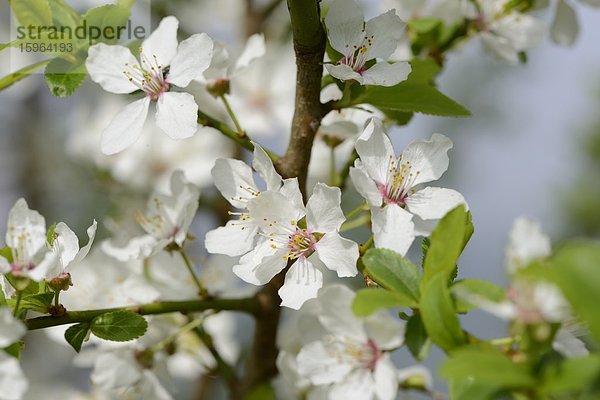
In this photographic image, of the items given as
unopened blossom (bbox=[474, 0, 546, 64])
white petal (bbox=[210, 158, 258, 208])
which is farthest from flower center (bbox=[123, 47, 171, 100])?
unopened blossom (bbox=[474, 0, 546, 64])

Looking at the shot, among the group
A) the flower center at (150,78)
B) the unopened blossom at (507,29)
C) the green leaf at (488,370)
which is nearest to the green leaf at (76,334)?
the flower center at (150,78)

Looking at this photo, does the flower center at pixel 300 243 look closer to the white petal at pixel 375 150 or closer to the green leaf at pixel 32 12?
the white petal at pixel 375 150

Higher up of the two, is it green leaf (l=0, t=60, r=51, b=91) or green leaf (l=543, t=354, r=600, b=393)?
green leaf (l=0, t=60, r=51, b=91)

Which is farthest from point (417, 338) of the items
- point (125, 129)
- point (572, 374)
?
point (125, 129)

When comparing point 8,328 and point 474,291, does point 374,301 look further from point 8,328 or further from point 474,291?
point 8,328

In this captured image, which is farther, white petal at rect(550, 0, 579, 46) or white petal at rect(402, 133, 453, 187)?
white petal at rect(550, 0, 579, 46)

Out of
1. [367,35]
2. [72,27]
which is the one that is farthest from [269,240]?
[72,27]

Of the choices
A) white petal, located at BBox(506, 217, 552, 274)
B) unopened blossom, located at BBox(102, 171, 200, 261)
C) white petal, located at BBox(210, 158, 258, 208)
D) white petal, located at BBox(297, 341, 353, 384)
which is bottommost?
white petal, located at BBox(297, 341, 353, 384)

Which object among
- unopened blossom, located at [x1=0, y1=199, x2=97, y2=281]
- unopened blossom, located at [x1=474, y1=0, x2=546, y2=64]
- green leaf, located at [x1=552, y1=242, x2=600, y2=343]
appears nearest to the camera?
green leaf, located at [x1=552, y1=242, x2=600, y2=343]

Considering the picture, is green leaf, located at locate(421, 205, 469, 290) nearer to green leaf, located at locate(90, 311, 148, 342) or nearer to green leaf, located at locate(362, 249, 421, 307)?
green leaf, located at locate(362, 249, 421, 307)
